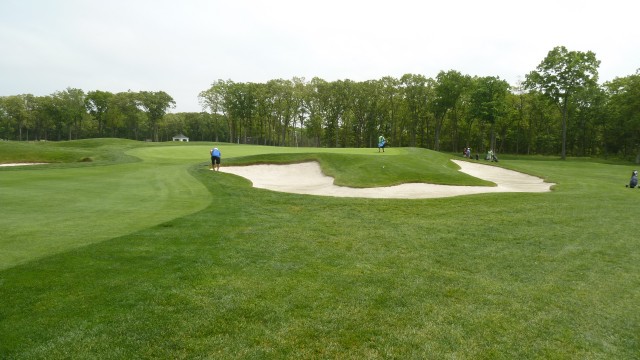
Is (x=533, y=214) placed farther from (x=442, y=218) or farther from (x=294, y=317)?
(x=294, y=317)

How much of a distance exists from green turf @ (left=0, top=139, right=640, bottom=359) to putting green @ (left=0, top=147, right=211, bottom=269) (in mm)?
312

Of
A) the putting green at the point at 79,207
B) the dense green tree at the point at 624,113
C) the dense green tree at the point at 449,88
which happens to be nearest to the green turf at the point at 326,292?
the putting green at the point at 79,207

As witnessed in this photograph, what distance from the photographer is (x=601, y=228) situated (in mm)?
11586

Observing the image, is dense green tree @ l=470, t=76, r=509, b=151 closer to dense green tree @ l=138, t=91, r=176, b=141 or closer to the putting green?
the putting green

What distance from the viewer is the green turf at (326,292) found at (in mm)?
4586

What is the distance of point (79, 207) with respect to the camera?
37.4ft

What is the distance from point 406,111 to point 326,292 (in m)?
87.1

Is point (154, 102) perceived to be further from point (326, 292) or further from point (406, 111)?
point (326, 292)

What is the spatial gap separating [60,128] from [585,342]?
459 ft

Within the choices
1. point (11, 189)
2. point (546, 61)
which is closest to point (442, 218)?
point (11, 189)

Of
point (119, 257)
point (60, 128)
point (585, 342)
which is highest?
point (60, 128)

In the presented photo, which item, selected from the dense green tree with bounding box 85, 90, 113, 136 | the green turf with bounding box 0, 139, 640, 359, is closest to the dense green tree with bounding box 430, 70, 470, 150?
the green turf with bounding box 0, 139, 640, 359

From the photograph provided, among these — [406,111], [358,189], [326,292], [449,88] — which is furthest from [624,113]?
[326,292]

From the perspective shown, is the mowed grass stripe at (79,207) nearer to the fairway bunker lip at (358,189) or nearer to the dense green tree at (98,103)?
the fairway bunker lip at (358,189)
